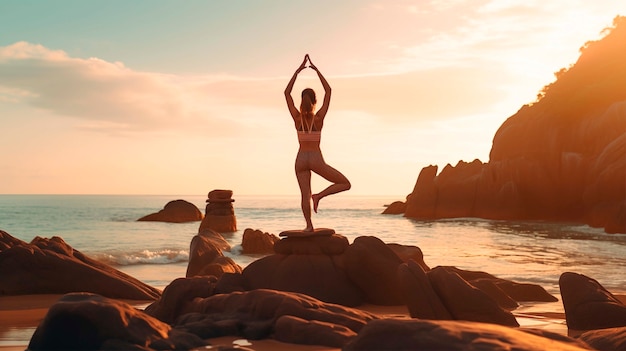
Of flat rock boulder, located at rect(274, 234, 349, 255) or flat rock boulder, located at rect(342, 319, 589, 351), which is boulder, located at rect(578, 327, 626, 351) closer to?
flat rock boulder, located at rect(342, 319, 589, 351)

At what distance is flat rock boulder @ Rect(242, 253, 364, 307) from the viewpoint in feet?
29.3

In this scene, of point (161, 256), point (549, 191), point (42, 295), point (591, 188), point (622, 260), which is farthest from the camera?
point (549, 191)

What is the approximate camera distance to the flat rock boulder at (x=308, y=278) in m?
8.93

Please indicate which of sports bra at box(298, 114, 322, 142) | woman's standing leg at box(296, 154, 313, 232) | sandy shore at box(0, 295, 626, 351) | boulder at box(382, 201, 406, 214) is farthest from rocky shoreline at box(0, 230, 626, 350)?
boulder at box(382, 201, 406, 214)

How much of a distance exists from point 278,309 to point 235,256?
16315 millimetres

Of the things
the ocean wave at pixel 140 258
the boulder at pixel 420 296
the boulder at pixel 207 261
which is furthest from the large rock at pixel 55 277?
the ocean wave at pixel 140 258

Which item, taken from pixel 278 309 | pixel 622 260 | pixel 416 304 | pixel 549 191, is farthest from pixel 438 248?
pixel 549 191

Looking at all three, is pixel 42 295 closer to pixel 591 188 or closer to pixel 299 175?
pixel 299 175

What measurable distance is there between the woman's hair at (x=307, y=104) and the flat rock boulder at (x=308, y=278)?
204 cm

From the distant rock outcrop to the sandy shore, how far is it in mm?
36337

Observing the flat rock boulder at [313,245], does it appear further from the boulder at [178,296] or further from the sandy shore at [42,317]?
the boulder at [178,296]

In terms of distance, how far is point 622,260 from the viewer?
1900 centimetres

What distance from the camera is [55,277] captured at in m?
10.8

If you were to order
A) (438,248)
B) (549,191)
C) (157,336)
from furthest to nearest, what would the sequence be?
(549,191) < (438,248) < (157,336)
